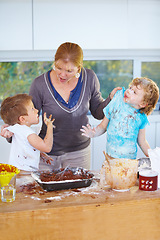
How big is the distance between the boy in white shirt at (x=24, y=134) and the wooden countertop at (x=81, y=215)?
0.46 metres

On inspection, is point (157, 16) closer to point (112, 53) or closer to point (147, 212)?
point (112, 53)

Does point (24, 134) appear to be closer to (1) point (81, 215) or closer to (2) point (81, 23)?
(1) point (81, 215)

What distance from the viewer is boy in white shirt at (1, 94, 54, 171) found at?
2.03 m

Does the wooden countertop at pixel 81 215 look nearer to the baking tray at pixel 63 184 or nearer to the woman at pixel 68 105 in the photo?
the baking tray at pixel 63 184

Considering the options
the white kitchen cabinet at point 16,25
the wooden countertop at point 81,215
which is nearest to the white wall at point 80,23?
the white kitchen cabinet at point 16,25

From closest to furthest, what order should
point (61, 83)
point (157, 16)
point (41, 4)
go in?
point (61, 83) → point (41, 4) → point (157, 16)

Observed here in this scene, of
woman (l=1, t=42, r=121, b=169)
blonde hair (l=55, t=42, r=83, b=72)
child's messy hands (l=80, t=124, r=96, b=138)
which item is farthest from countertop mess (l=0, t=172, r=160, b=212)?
blonde hair (l=55, t=42, r=83, b=72)

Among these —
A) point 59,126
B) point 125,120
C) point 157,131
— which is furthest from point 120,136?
point 157,131

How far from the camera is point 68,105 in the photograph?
226 centimetres

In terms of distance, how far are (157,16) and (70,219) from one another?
9.31 ft

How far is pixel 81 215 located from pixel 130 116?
82 centimetres

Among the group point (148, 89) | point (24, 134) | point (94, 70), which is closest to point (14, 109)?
point (24, 134)

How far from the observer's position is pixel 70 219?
56.1 inches

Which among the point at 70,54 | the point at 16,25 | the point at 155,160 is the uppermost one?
the point at 16,25
